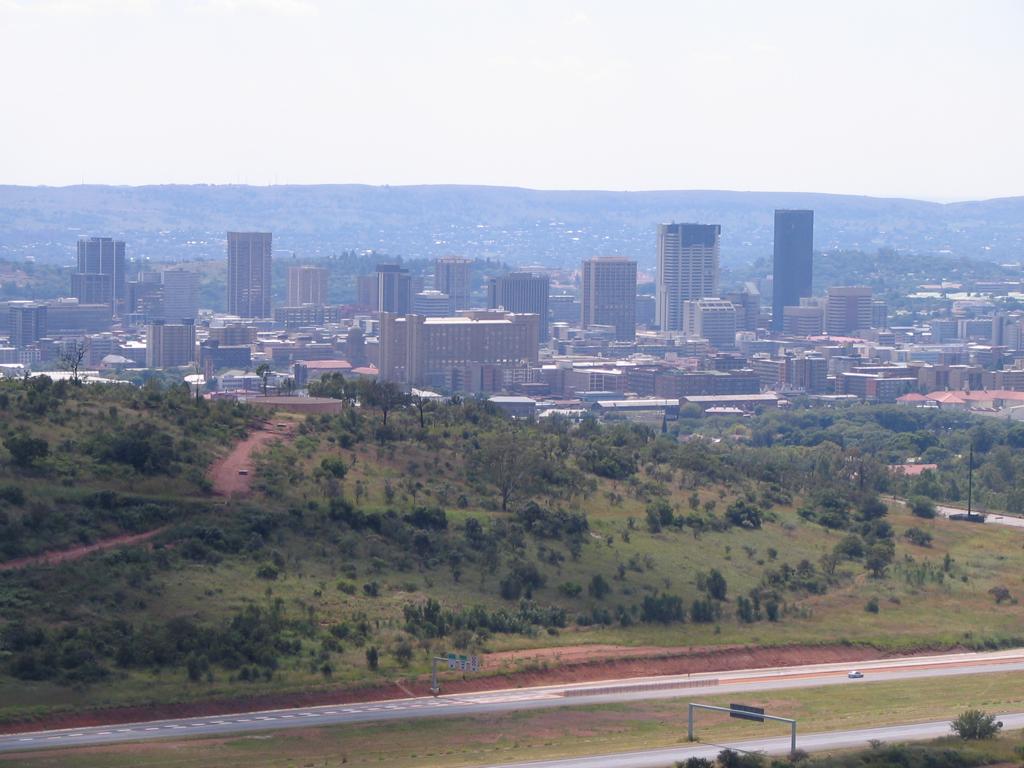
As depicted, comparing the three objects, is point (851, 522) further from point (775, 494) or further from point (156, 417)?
point (156, 417)

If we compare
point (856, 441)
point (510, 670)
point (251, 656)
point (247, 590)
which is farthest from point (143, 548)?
point (856, 441)

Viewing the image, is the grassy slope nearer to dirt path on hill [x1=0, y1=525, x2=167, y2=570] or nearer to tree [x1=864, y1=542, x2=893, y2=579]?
dirt path on hill [x1=0, y1=525, x2=167, y2=570]

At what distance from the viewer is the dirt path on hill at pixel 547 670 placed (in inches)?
2084

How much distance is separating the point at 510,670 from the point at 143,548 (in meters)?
13.6

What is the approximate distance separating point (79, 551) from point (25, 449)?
24.7 feet

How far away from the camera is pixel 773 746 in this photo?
4994 cm

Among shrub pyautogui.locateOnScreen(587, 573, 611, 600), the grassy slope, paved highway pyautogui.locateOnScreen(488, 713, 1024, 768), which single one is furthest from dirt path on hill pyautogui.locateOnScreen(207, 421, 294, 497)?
paved highway pyautogui.locateOnScreen(488, 713, 1024, 768)

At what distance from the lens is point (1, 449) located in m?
71.1

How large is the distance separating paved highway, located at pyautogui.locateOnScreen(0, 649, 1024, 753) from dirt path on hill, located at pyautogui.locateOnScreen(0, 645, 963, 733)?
1.82 feet

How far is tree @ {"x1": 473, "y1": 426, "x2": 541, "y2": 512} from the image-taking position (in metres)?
81.1

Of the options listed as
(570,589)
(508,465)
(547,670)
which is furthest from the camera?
(508,465)

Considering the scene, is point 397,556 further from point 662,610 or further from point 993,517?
point 993,517

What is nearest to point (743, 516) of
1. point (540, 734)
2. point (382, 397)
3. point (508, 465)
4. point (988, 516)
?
point (508, 465)

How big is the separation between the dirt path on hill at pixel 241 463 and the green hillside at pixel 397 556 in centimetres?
58
